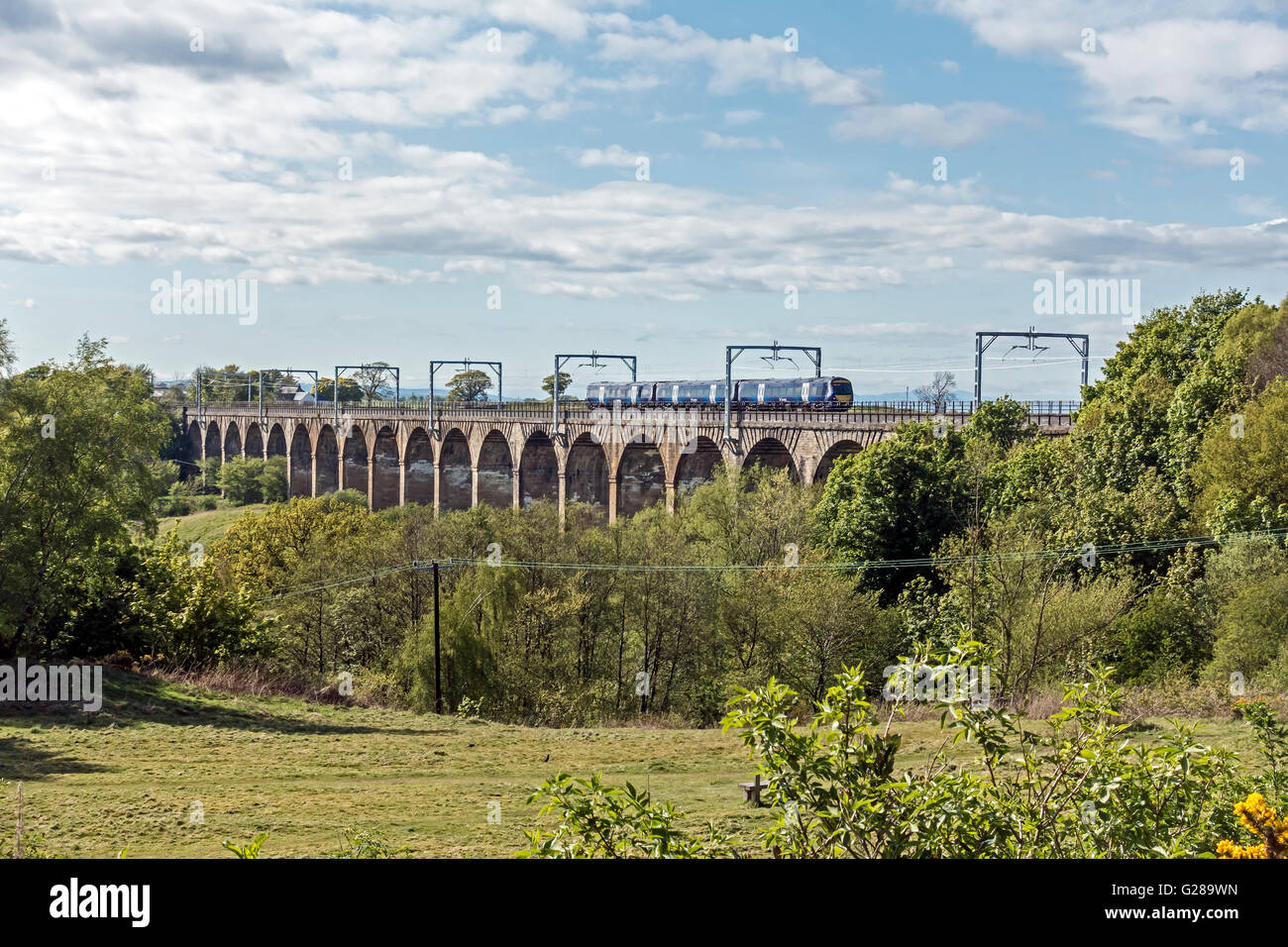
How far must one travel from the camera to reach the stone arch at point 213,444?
118250 mm

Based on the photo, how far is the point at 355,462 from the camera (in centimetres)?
9175

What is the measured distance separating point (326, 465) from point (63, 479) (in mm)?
77068

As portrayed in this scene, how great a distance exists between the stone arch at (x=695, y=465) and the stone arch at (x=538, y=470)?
14647mm

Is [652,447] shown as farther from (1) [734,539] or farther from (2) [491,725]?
(2) [491,725]

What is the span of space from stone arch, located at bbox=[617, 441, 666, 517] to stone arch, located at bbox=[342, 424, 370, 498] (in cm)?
3568

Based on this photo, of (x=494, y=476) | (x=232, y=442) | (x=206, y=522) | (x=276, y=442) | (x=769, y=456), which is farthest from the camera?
(x=232, y=442)

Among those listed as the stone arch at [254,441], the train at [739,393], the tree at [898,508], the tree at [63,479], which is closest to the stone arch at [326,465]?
the stone arch at [254,441]

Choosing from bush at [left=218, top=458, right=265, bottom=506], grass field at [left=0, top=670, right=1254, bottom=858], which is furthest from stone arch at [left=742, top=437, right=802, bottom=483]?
bush at [left=218, top=458, right=265, bottom=506]

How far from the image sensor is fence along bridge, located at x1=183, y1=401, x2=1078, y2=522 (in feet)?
154

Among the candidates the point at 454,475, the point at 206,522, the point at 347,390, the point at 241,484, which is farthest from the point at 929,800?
the point at 347,390

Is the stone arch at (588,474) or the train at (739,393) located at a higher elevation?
the train at (739,393)

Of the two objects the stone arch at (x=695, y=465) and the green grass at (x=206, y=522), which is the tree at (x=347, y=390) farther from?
the stone arch at (x=695, y=465)

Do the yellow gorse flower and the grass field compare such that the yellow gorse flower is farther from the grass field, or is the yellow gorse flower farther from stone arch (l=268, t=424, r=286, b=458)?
stone arch (l=268, t=424, r=286, b=458)

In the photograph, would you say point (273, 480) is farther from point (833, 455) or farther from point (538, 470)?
point (833, 455)
